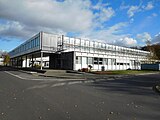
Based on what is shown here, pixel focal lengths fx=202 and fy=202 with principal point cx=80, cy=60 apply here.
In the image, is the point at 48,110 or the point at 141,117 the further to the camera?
the point at 48,110

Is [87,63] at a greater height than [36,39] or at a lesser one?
lesser

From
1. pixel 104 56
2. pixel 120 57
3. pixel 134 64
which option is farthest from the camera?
pixel 134 64

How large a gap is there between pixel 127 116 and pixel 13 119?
359cm

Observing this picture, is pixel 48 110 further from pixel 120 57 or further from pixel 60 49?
pixel 120 57

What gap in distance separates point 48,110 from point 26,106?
124 cm

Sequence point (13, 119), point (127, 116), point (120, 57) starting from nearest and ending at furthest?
point (13, 119) → point (127, 116) → point (120, 57)

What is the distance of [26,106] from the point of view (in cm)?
806

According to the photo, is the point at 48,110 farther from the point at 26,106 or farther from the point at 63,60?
the point at 63,60

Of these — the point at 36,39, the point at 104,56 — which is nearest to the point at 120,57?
the point at 104,56

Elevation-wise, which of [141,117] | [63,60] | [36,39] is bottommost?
[141,117]

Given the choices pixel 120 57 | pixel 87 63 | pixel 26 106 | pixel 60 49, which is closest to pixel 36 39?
pixel 60 49

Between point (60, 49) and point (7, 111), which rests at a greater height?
point (60, 49)

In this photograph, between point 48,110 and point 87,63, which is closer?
point 48,110

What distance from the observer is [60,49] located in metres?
47.7
